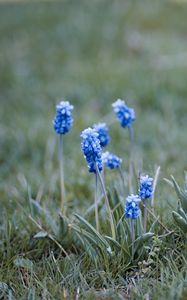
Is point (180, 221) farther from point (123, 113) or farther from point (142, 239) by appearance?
point (123, 113)

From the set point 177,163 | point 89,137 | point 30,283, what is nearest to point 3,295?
point 30,283

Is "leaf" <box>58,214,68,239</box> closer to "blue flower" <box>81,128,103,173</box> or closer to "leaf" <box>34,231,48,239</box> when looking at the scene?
"leaf" <box>34,231,48,239</box>

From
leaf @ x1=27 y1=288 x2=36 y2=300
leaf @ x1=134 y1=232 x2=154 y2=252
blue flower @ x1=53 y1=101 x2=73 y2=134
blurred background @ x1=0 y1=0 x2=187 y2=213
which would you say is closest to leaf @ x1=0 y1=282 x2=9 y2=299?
leaf @ x1=27 y1=288 x2=36 y2=300

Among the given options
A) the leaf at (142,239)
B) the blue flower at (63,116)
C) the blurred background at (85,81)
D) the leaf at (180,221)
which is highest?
the blurred background at (85,81)

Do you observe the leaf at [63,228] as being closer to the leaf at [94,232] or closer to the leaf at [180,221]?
the leaf at [94,232]

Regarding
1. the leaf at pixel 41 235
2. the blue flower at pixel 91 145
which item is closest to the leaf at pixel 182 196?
the blue flower at pixel 91 145

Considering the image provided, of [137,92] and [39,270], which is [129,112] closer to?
[39,270]
